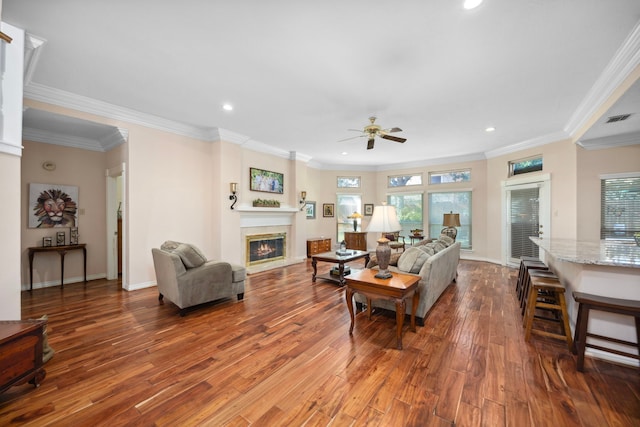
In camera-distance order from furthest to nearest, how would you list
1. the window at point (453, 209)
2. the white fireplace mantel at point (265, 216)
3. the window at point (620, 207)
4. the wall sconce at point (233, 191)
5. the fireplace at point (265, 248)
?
the window at point (453, 209), the fireplace at point (265, 248), the white fireplace mantel at point (265, 216), the wall sconce at point (233, 191), the window at point (620, 207)

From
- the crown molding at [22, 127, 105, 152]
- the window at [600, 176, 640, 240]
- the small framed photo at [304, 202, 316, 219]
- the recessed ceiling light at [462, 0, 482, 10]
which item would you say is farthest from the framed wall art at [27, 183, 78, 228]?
the window at [600, 176, 640, 240]

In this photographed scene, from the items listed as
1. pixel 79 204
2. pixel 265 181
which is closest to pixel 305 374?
pixel 265 181

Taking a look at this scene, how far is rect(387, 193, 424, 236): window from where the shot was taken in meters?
7.90

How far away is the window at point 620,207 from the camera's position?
4.39 meters

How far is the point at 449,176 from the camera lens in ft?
24.4

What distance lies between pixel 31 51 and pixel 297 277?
4634 mm

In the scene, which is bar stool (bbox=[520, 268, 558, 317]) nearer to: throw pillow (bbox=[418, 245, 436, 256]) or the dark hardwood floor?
the dark hardwood floor

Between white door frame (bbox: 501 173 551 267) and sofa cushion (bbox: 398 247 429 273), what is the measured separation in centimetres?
389

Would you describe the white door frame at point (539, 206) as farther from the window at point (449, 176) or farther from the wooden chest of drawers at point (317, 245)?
the wooden chest of drawers at point (317, 245)

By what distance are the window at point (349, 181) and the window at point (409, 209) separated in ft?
3.89

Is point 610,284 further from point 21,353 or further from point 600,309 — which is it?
point 21,353

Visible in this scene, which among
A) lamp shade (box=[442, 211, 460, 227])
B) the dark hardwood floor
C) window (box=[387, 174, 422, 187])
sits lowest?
the dark hardwood floor

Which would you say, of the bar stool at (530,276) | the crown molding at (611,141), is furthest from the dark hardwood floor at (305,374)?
the crown molding at (611,141)

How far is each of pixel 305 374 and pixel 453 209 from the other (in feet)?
22.2
